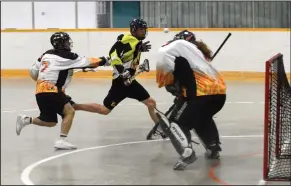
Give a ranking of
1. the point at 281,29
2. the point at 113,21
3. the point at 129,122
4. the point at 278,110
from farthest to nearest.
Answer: the point at 113,21, the point at 281,29, the point at 129,122, the point at 278,110

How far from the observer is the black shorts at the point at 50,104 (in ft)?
26.5

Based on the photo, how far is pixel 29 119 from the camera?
8.34 metres

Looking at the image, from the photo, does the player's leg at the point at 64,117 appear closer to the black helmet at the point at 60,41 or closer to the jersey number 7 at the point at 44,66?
the jersey number 7 at the point at 44,66

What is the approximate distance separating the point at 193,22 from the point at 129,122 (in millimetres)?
8178

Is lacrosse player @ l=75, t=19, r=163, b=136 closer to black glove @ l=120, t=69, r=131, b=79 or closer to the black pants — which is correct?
black glove @ l=120, t=69, r=131, b=79

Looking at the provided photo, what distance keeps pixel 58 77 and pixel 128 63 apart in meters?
0.97

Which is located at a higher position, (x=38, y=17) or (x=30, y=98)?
(x=38, y=17)

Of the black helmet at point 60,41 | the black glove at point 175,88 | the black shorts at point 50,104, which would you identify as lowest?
the black shorts at point 50,104

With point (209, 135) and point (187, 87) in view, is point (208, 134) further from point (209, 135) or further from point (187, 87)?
point (187, 87)

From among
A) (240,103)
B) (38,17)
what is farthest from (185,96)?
(38,17)

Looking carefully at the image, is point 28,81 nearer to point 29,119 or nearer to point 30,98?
point 30,98

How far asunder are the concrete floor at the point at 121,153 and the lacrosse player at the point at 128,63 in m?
0.52

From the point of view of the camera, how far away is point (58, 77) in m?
8.10

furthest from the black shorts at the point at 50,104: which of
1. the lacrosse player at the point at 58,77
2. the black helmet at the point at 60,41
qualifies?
the black helmet at the point at 60,41
